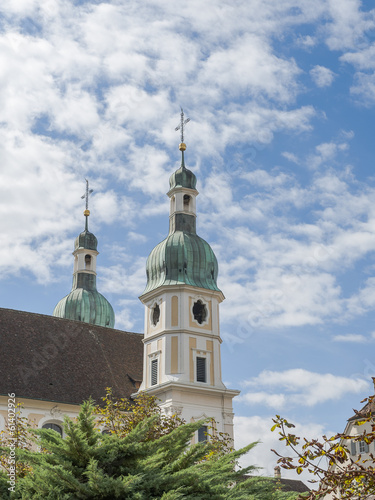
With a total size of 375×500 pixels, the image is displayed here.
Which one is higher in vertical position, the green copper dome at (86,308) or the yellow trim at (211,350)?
the green copper dome at (86,308)

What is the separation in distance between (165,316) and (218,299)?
4.16 meters

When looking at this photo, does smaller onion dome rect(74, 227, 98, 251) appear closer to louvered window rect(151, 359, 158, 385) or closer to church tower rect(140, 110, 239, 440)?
church tower rect(140, 110, 239, 440)

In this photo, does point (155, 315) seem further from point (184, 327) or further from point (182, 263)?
point (182, 263)

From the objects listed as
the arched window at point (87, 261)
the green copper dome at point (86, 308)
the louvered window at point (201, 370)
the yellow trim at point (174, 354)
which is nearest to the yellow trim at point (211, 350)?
the louvered window at point (201, 370)

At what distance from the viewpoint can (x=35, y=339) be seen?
43.5 m

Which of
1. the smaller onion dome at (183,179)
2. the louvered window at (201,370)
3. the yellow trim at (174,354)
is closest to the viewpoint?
the yellow trim at (174,354)

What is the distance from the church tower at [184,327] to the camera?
41.2 metres

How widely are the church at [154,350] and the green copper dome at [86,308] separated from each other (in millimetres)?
8800

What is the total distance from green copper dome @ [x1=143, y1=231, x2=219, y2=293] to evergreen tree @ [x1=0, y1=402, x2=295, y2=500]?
2638 cm

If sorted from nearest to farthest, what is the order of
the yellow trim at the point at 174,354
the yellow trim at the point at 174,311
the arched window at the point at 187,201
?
the yellow trim at the point at 174,354 → the yellow trim at the point at 174,311 → the arched window at the point at 187,201

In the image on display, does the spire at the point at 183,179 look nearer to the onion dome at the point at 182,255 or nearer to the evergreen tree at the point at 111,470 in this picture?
the onion dome at the point at 182,255

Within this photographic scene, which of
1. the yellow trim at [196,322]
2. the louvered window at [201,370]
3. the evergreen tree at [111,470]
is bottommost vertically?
the evergreen tree at [111,470]

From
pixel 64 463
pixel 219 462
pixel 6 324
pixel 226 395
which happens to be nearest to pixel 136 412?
pixel 219 462

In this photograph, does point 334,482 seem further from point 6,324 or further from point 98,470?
point 6,324
